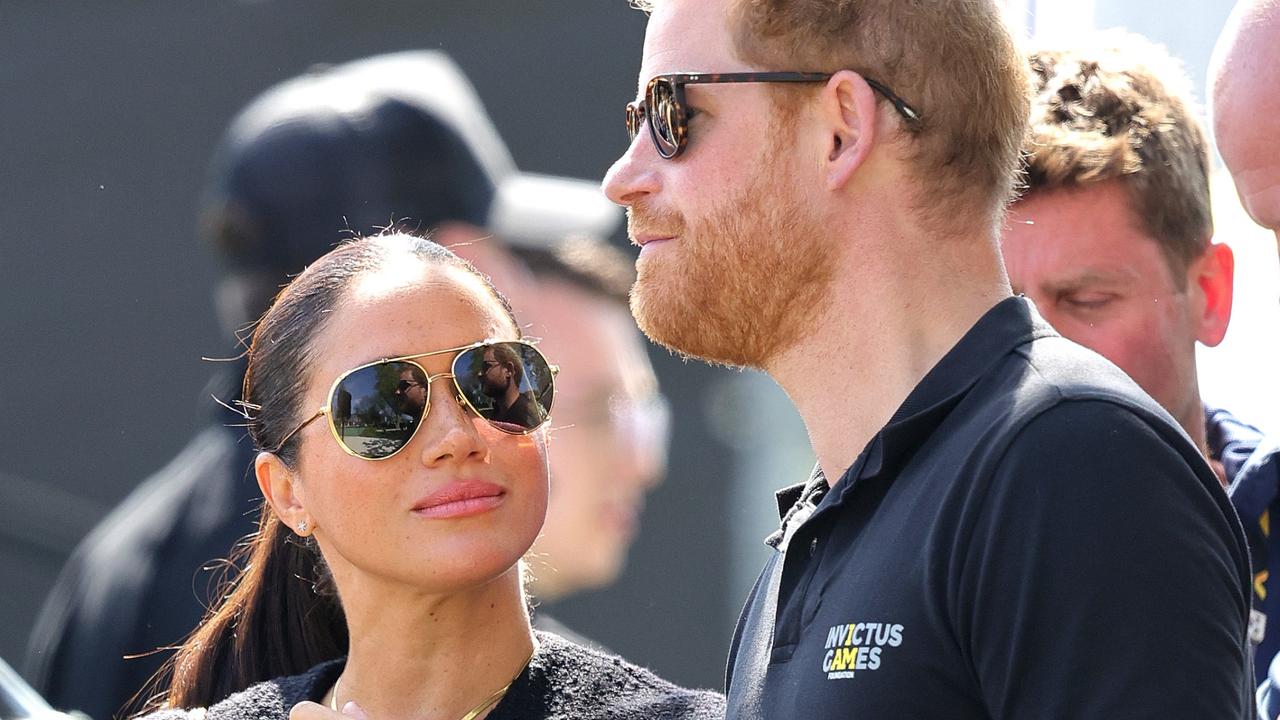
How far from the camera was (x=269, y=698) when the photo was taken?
2557mm

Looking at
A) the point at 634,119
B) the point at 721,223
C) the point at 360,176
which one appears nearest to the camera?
the point at 721,223

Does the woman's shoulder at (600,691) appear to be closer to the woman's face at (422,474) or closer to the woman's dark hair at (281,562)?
the woman's face at (422,474)

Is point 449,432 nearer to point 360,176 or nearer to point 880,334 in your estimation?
point 880,334

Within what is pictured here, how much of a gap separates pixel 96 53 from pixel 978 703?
4.36 meters

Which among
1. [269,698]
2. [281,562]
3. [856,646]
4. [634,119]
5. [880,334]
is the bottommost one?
[269,698]

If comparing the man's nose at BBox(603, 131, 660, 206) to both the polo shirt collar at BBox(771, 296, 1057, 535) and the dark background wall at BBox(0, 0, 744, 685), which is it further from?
the dark background wall at BBox(0, 0, 744, 685)

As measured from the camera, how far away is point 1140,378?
9.61ft

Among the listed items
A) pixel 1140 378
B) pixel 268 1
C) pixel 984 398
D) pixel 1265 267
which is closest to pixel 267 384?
pixel 984 398

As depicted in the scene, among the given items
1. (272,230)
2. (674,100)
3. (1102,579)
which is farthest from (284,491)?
(1102,579)

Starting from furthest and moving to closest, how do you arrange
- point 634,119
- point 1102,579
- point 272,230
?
point 272,230
point 634,119
point 1102,579

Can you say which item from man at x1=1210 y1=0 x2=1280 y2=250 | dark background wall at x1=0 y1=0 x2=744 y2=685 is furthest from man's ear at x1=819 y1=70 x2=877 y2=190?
dark background wall at x1=0 y1=0 x2=744 y2=685

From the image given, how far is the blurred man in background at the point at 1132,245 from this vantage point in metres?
2.93

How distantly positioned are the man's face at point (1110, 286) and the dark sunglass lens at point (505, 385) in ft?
3.31

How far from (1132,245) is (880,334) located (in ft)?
3.58
